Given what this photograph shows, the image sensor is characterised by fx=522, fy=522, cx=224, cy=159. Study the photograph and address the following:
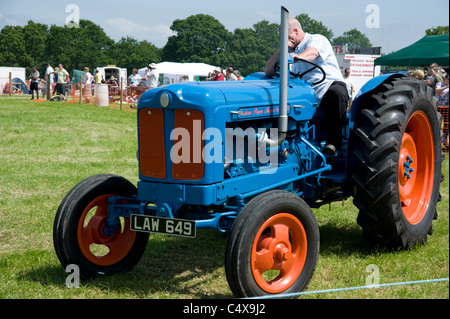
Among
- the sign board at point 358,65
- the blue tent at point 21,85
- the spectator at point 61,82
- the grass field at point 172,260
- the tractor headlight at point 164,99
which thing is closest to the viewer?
the tractor headlight at point 164,99

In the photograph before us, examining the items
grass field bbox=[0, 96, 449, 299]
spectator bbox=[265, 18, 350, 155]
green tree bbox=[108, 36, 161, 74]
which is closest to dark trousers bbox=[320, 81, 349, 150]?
spectator bbox=[265, 18, 350, 155]

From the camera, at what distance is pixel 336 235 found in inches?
206

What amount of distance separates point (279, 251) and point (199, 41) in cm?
6238

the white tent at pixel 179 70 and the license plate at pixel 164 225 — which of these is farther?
the white tent at pixel 179 70

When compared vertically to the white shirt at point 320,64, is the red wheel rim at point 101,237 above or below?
below

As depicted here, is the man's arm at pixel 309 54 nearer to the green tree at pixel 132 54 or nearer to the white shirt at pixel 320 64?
the white shirt at pixel 320 64

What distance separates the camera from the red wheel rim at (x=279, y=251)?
3.42 metres

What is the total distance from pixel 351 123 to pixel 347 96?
280 millimetres

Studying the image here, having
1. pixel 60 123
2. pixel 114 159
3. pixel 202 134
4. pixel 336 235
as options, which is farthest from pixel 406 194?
pixel 60 123

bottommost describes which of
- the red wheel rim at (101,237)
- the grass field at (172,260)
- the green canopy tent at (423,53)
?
the grass field at (172,260)

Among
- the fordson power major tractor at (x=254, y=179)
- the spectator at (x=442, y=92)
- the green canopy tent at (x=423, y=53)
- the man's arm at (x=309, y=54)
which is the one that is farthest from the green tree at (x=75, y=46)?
the fordson power major tractor at (x=254, y=179)

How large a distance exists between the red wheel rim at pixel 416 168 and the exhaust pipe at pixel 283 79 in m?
1.38

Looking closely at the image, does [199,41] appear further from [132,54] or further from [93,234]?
[93,234]
